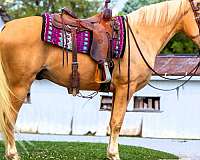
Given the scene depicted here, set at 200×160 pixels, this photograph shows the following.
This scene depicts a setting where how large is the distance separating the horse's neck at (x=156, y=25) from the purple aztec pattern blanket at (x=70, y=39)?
267 mm

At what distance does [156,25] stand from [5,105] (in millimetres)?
2474

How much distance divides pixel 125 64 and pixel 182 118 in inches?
410

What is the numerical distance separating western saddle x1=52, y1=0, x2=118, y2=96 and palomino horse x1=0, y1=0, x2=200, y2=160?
0.30 ft

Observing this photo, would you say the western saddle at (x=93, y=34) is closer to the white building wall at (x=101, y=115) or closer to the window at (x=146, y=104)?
the white building wall at (x=101, y=115)

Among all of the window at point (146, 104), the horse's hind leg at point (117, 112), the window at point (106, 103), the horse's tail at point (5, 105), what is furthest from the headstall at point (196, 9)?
the window at point (106, 103)

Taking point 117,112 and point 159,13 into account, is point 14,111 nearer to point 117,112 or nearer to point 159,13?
point 117,112

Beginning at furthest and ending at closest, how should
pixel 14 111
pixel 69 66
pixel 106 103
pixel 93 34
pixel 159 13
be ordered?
pixel 106 103 < pixel 159 13 < pixel 93 34 < pixel 69 66 < pixel 14 111

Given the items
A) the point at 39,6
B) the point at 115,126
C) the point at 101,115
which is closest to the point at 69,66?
the point at 115,126

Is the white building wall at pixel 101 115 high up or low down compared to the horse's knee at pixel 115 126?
down

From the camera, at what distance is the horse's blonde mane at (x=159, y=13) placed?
684cm

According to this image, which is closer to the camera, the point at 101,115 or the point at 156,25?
the point at 156,25

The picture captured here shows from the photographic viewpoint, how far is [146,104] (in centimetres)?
1709

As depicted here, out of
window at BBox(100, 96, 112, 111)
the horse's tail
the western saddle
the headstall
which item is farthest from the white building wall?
the horse's tail

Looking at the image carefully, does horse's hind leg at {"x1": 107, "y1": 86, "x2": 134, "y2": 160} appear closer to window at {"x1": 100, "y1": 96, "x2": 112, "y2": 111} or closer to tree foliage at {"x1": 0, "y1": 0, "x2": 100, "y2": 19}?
window at {"x1": 100, "y1": 96, "x2": 112, "y2": 111}
